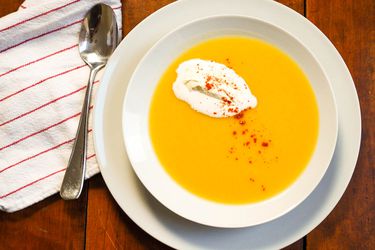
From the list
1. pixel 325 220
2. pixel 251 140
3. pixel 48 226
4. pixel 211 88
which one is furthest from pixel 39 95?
pixel 325 220

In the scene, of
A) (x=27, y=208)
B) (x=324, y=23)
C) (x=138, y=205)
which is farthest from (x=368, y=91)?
(x=27, y=208)

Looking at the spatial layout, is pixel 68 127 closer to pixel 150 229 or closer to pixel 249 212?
pixel 150 229

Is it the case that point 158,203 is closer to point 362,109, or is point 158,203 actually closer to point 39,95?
point 39,95

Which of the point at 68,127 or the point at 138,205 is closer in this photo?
the point at 138,205

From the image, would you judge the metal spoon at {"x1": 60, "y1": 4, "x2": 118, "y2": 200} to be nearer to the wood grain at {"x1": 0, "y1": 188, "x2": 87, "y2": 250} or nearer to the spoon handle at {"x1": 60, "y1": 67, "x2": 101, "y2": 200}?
the spoon handle at {"x1": 60, "y1": 67, "x2": 101, "y2": 200}

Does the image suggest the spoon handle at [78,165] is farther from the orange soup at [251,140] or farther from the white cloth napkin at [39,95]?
the orange soup at [251,140]

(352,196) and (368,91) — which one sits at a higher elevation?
(368,91)

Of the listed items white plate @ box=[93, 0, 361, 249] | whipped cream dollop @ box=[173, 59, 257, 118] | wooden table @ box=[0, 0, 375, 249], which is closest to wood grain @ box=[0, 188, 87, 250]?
wooden table @ box=[0, 0, 375, 249]
